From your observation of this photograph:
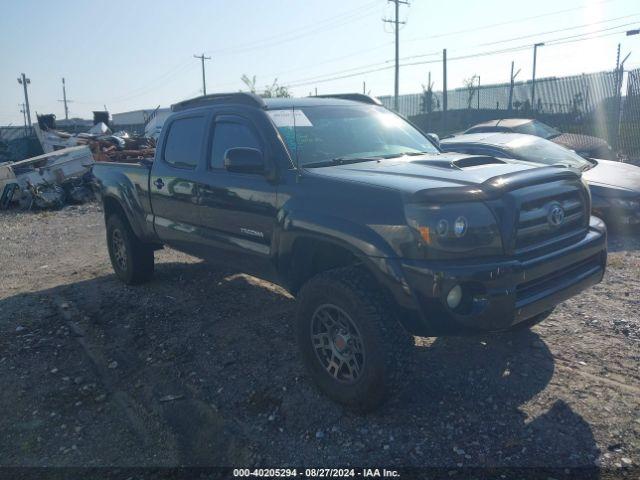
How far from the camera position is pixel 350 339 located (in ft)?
10.7

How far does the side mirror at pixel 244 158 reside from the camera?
3.66 meters

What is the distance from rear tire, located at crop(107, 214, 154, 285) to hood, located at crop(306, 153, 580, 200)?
311 centimetres

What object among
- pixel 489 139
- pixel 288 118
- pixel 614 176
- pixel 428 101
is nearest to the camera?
pixel 288 118

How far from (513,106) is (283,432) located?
861 inches

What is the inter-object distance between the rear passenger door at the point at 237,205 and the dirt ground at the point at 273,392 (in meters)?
0.79

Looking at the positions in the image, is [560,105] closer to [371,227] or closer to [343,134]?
[343,134]

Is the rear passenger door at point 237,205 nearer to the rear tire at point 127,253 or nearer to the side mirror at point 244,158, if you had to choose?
the side mirror at point 244,158

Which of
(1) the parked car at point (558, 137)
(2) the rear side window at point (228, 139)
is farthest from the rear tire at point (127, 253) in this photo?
(1) the parked car at point (558, 137)

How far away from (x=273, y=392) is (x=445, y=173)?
1877 mm

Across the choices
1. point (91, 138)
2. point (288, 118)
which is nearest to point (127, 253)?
point (288, 118)

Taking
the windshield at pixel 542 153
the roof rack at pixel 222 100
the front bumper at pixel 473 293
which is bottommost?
the front bumper at pixel 473 293

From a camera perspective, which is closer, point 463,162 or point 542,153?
point 463,162

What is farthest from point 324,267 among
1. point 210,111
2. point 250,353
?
point 210,111

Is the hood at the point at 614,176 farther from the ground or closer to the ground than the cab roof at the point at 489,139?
closer to the ground
